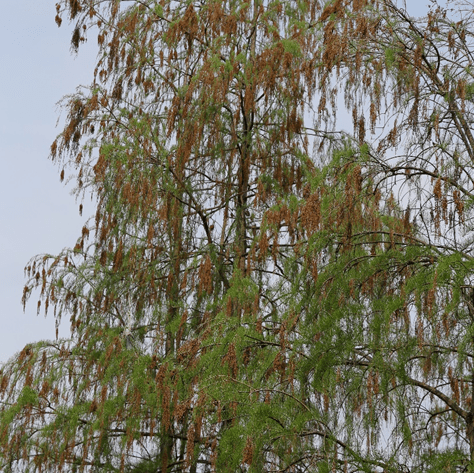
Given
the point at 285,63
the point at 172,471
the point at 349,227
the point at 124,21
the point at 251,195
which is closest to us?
the point at 349,227

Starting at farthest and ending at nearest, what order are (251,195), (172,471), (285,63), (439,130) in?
(251,195) < (285,63) < (172,471) < (439,130)

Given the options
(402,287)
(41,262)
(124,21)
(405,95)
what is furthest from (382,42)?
(41,262)

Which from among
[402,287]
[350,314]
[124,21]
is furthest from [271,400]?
[124,21]

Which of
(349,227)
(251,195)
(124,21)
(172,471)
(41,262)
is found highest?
(124,21)

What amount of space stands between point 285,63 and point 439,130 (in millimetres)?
1766

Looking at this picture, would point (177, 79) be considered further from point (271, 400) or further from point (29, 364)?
point (271, 400)

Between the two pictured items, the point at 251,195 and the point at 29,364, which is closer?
the point at 29,364

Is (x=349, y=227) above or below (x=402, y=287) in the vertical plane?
above

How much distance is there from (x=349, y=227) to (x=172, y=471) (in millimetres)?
2680

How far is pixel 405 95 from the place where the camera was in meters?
5.13

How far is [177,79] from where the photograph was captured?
735 cm

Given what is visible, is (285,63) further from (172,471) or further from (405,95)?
(172,471)

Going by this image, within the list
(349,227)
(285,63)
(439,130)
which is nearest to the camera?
(349,227)

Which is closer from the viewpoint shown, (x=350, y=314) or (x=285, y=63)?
(x=350, y=314)
